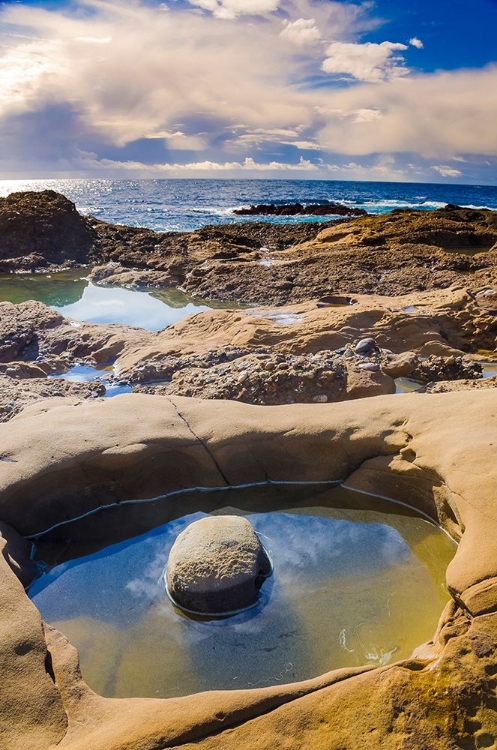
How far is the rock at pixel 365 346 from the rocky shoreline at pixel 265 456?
63 millimetres

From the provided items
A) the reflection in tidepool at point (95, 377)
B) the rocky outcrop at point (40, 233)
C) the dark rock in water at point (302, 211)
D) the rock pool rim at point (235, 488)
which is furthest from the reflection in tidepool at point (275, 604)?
the dark rock in water at point (302, 211)

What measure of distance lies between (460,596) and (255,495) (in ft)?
6.52

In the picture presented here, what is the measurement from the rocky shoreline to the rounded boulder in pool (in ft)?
2.60

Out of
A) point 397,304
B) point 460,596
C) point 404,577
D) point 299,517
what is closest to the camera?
point 460,596

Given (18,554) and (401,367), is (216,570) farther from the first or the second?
(401,367)

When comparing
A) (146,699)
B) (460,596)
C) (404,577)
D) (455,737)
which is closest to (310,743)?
(455,737)

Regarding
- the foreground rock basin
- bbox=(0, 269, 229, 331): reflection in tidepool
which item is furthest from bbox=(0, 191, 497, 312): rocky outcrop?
the foreground rock basin

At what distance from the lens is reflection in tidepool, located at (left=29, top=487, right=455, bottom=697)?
3.07 m

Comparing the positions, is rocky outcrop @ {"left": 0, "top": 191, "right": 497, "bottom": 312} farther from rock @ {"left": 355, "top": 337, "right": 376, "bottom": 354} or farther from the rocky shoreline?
the rocky shoreline

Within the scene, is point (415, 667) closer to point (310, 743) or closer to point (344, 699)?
point (344, 699)

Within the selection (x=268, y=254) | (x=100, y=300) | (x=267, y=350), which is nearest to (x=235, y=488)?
(x=267, y=350)

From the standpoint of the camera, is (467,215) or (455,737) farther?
(467,215)

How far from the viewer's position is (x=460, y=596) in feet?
9.65

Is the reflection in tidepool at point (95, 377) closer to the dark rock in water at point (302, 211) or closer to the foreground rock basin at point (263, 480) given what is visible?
the foreground rock basin at point (263, 480)
